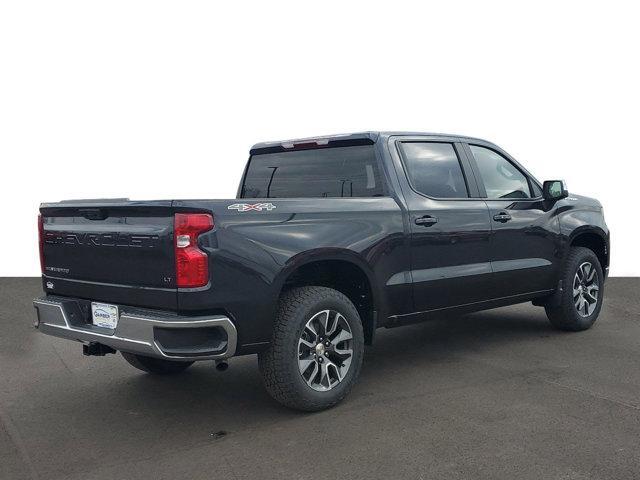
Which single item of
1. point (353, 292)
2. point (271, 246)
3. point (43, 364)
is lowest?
point (43, 364)

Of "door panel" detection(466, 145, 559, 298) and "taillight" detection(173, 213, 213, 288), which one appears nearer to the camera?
"taillight" detection(173, 213, 213, 288)

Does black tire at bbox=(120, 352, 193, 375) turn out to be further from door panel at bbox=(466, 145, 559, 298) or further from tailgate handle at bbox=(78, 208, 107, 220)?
door panel at bbox=(466, 145, 559, 298)

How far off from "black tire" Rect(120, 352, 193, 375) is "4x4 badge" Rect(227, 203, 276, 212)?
1872mm

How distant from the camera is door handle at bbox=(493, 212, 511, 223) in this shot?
5902 mm

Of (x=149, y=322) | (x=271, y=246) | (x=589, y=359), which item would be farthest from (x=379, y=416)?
(x=589, y=359)

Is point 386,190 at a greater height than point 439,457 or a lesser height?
greater

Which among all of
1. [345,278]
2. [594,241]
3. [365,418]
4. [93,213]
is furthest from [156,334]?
[594,241]

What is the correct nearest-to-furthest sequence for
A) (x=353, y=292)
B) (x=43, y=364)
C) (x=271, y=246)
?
(x=271, y=246)
(x=353, y=292)
(x=43, y=364)

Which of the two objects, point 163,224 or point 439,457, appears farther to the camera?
point 163,224

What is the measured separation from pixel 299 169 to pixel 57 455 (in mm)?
2812

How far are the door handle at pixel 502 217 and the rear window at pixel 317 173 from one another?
4.28 feet

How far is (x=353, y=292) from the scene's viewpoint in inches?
199

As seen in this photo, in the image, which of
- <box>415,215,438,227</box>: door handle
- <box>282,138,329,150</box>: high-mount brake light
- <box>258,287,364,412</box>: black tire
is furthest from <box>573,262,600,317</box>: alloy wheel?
<box>258,287,364,412</box>: black tire

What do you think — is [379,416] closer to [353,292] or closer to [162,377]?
[353,292]
